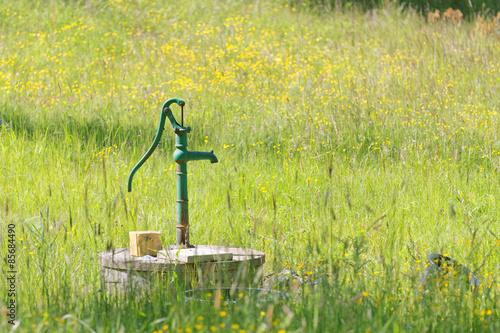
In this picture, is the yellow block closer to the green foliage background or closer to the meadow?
the meadow

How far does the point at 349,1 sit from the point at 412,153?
8.98 metres

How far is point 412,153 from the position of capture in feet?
17.4

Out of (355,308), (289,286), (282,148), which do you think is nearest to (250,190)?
(282,148)

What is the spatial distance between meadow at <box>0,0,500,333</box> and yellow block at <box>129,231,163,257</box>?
10cm

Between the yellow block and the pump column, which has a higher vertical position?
the pump column

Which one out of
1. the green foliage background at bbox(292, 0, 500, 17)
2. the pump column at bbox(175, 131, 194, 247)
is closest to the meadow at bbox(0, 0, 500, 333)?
the pump column at bbox(175, 131, 194, 247)

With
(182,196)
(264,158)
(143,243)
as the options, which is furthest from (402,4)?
(143,243)

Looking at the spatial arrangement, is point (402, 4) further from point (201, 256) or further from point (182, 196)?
point (201, 256)

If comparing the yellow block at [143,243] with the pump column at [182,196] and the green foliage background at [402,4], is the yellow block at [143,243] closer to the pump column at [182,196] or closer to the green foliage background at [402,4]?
the pump column at [182,196]

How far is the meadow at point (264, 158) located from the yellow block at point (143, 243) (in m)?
0.10

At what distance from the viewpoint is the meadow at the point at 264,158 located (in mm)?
2570

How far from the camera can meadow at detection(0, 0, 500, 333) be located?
257 centimetres

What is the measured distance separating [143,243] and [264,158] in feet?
8.59

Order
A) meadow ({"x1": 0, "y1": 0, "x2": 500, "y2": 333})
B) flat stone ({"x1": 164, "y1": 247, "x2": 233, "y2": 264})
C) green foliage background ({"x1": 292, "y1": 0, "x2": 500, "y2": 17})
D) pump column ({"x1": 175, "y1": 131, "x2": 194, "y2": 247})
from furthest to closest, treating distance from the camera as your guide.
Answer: green foliage background ({"x1": 292, "y1": 0, "x2": 500, "y2": 17})
pump column ({"x1": 175, "y1": 131, "x2": 194, "y2": 247})
flat stone ({"x1": 164, "y1": 247, "x2": 233, "y2": 264})
meadow ({"x1": 0, "y1": 0, "x2": 500, "y2": 333})
